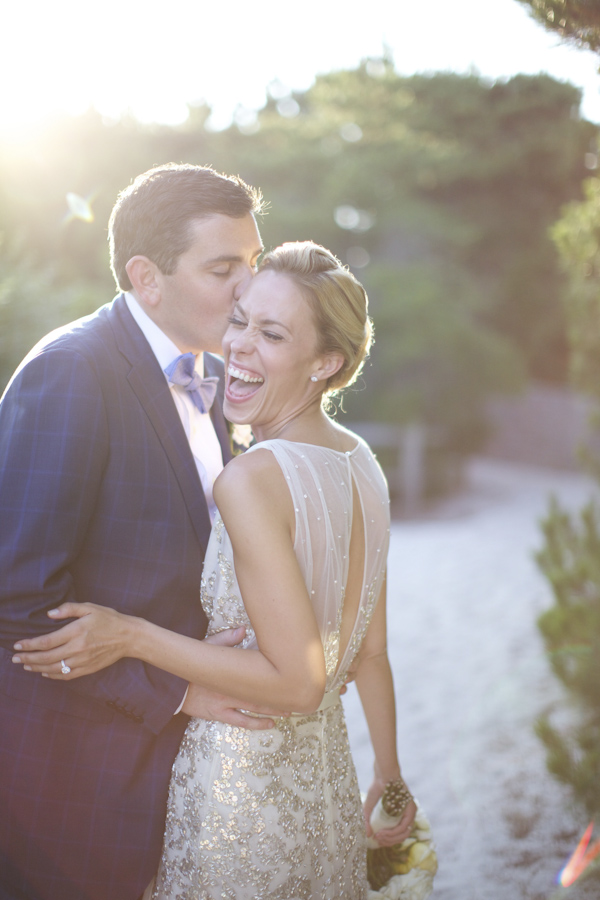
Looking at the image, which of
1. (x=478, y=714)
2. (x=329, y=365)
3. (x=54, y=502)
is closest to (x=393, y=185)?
(x=478, y=714)

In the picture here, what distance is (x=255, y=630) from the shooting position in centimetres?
167

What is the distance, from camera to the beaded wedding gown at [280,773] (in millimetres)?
1774

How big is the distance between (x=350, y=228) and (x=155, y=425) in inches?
572

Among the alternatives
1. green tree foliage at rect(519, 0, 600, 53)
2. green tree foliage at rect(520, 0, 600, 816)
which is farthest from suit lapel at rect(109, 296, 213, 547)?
green tree foliage at rect(520, 0, 600, 816)

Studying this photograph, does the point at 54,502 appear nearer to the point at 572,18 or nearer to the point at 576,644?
the point at 572,18

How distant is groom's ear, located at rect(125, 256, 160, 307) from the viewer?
219 centimetres

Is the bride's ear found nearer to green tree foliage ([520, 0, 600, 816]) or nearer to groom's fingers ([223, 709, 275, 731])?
groom's fingers ([223, 709, 275, 731])

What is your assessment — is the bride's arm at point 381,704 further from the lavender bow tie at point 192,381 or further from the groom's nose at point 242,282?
the groom's nose at point 242,282

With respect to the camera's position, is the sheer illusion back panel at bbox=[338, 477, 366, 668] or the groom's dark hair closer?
the sheer illusion back panel at bbox=[338, 477, 366, 668]

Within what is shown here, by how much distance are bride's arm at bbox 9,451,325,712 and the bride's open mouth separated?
23 cm

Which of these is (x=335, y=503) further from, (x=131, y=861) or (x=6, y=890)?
(x=6, y=890)

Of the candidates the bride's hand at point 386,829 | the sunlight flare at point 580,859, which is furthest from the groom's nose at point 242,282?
the sunlight flare at point 580,859

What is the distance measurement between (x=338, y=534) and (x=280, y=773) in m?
0.57

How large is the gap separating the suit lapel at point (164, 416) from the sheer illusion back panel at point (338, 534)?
313mm
